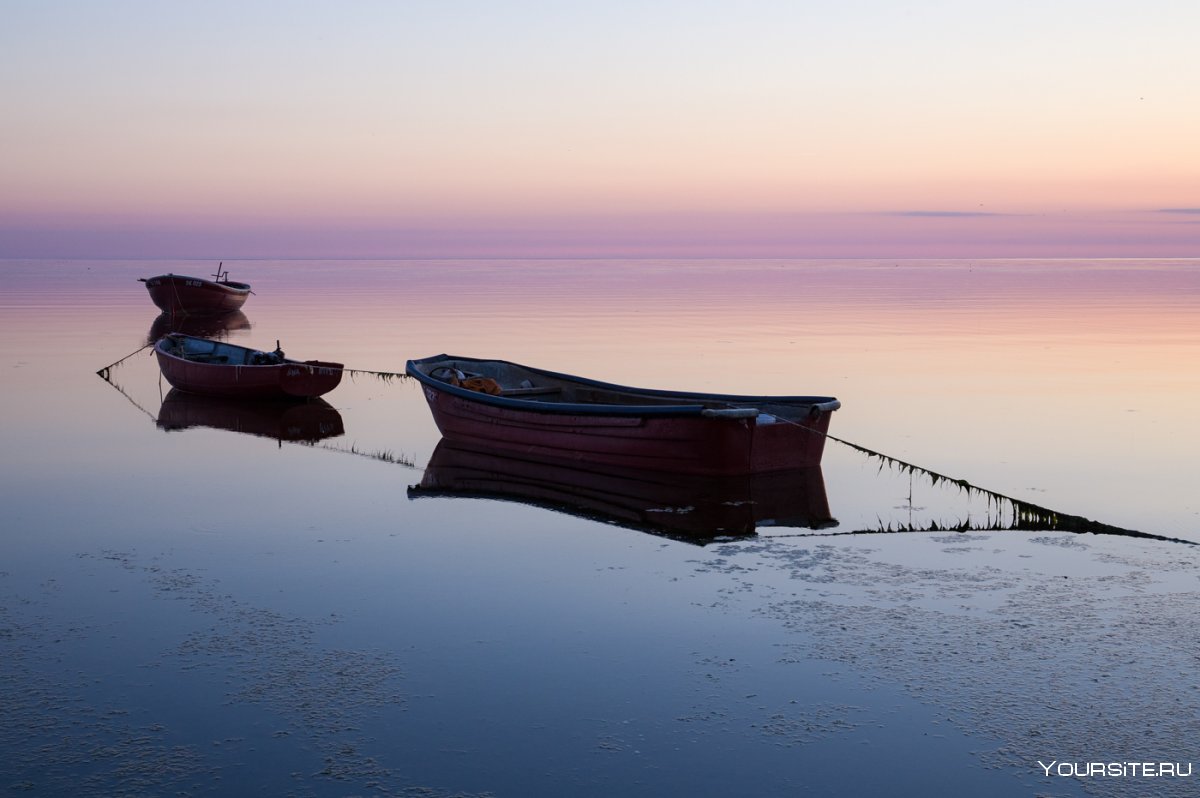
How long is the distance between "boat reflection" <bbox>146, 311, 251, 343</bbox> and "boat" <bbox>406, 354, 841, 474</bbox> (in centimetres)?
2908

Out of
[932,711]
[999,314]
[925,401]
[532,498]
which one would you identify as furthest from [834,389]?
[999,314]

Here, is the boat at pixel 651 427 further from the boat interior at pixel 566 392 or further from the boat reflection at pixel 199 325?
the boat reflection at pixel 199 325

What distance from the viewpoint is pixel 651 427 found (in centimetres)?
1542

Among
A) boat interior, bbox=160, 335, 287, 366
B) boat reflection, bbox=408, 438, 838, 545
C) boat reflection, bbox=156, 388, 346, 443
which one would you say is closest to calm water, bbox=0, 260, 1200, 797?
boat reflection, bbox=408, 438, 838, 545

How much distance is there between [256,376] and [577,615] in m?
16.3

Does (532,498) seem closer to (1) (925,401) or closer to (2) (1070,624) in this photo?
(2) (1070,624)

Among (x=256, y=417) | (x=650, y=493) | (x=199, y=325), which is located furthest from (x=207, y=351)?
(x=199, y=325)

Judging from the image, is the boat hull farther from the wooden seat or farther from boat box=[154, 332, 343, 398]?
the wooden seat

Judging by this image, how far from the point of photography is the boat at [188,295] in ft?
192

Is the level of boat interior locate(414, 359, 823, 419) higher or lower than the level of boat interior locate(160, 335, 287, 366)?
lower

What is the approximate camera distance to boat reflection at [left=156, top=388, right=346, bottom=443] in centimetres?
2084

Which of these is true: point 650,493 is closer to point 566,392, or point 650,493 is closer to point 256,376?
point 566,392

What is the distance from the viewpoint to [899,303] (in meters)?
66.2

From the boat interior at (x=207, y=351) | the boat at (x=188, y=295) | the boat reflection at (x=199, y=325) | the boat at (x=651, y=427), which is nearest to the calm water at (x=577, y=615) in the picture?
the boat at (x=651, y=427)
